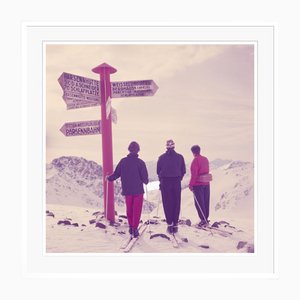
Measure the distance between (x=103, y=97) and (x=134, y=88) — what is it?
12.5 inches


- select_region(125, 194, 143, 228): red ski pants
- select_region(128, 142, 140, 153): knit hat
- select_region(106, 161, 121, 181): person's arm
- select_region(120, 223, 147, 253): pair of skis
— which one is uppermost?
select_region(128, 142, 140, 153): knit hat

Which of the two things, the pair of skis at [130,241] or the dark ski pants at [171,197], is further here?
the dark ski pants at [171,197]

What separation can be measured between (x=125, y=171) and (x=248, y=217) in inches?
49.5

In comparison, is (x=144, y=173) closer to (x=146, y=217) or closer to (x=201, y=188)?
(x=146, y=217)

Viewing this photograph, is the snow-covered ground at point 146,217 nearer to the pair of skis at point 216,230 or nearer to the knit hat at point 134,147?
the pair of skis at point 216,230

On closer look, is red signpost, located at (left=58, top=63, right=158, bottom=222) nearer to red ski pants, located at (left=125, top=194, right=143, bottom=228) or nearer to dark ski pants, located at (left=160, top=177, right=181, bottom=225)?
red ski pants, located at (left=125, top=194, right=143, bottom=228)

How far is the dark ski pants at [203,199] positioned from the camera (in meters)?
4.37

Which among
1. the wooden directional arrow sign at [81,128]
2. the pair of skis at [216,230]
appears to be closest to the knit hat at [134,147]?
the wooden directional arrow sign at [81,128]

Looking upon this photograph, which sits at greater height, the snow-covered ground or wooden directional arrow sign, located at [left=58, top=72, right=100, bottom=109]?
wooden directional arrow sign, located at [left=58, top=72, right=100, bottom=109]

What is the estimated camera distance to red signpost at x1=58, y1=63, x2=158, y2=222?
4336mm

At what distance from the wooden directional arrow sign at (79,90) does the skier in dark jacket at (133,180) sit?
0.59 metres

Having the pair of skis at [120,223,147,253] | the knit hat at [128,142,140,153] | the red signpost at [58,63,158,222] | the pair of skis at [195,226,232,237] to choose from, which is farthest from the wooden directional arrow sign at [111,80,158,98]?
the pair of skis at [195,226,232,237]

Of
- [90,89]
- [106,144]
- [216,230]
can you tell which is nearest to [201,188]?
[216,230]
